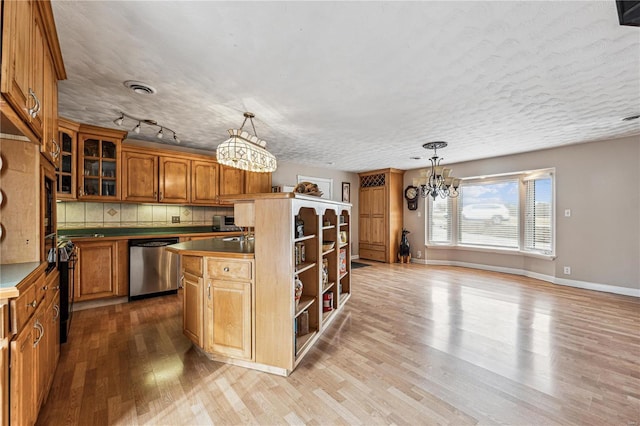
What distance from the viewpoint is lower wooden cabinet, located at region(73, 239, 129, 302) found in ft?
11.3

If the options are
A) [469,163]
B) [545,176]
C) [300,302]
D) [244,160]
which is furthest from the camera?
[469,163]

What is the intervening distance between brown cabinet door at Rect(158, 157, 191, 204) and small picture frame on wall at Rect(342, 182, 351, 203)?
12.8 feet

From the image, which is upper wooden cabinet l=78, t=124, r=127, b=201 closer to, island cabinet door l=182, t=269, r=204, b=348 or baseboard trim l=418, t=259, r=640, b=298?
island cabinet door l=182, t=269, r=204, b=348

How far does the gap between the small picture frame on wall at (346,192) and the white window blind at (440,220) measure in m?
2.03

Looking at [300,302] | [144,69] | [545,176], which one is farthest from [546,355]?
[144,69]

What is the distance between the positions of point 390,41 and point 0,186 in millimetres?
2596

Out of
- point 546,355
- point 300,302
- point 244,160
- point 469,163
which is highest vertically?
point 469,163

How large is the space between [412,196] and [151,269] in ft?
18.8

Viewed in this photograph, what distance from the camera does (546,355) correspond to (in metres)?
2.40

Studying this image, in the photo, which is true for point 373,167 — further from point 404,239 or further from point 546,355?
point 546,355

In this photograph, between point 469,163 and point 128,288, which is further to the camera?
point 469,163

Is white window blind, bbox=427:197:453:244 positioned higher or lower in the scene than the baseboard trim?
higher

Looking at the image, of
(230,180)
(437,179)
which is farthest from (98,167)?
(437,179)

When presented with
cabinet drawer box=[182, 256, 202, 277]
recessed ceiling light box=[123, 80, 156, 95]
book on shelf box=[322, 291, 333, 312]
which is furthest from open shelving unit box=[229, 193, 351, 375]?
recessed ceiling light box=[123, 80, 156, 95]
